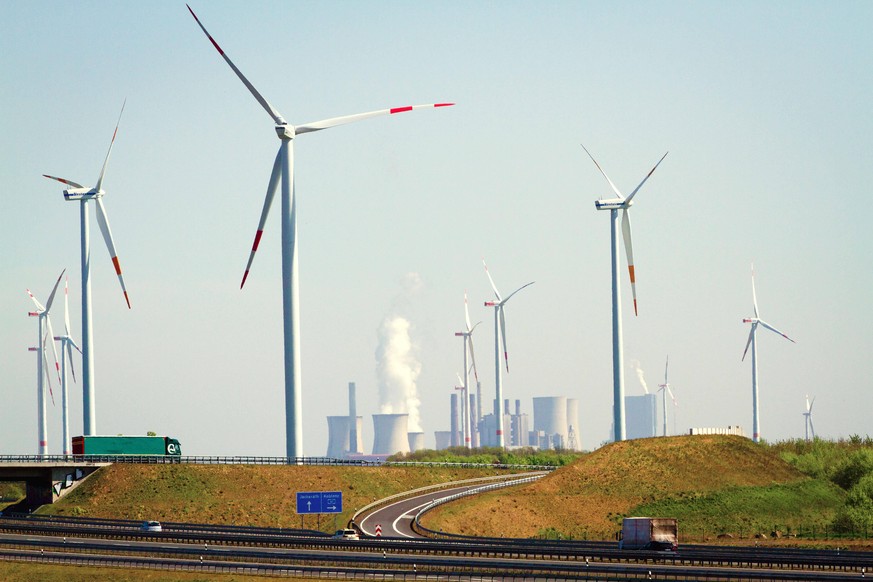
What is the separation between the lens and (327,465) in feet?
510

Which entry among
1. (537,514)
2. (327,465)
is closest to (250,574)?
(537,514)

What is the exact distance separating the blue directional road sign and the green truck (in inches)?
1957

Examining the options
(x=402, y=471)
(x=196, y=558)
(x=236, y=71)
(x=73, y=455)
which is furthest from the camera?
(x=402, y=471)

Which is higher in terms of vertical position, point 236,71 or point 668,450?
point 236,71

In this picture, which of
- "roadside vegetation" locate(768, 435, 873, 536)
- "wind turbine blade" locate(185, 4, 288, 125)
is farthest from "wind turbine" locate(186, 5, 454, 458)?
"roadside vegetation" locate(768, 435, 873, 536)

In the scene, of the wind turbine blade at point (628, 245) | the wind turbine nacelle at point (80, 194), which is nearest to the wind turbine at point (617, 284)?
the wind turbine blade at point (628, 245)

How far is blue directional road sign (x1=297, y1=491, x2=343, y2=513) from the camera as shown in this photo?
11550 centimetres

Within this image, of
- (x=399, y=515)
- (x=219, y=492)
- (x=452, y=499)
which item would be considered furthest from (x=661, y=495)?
(x=219, y=492)

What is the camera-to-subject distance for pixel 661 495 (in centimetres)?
14775

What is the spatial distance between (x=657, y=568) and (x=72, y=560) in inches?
1714

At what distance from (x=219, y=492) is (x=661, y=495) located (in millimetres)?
51355

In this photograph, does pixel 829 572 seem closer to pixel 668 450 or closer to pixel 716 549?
pixel 716 549

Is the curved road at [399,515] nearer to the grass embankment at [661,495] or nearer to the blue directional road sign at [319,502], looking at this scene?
the grass embankment at [661,495]

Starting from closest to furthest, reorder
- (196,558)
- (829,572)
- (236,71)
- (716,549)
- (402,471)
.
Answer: (829,572) → (196,558) → (716,549) → (236,71) → (402,471)
